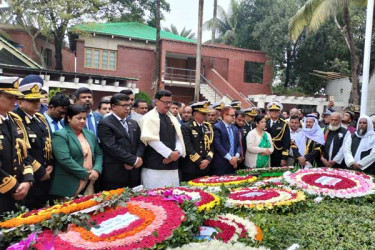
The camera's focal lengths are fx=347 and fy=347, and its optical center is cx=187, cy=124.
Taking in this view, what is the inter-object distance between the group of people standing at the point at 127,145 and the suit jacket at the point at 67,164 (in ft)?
0.03

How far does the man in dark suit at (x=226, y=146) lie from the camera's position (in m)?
5.55

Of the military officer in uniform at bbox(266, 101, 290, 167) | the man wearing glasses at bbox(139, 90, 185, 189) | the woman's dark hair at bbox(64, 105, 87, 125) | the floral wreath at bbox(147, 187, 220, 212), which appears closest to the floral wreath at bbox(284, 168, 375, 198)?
the military officer in uniform at bbox(266, 101, 290, 167)

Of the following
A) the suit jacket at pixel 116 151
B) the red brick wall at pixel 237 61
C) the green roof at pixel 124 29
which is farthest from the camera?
the red brick wall at pixel 237 61

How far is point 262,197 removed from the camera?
3.79m

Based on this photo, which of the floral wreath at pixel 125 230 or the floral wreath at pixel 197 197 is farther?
the floral wreath at pixel 197 197

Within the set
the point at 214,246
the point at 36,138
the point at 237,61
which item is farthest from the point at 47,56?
the point at 214,246

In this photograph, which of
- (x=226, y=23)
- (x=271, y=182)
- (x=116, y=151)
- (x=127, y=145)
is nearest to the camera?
(x=116, y=151)

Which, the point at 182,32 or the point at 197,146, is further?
the point at 182,32

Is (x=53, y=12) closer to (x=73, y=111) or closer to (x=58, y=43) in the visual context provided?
(x=58, y=43)

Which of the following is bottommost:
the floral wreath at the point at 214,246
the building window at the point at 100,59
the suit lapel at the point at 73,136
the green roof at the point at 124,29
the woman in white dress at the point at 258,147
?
the floral wreath at the point at 214,246

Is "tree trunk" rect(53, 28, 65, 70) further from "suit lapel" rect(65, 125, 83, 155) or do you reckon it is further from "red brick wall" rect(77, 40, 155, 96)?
"suit lapel" rect(65, 125, 83, 155)

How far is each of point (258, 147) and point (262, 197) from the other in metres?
2.09

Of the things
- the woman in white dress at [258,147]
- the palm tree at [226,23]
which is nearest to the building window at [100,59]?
the palm tree at [226,23]

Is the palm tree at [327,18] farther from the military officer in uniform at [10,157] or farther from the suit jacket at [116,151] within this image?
the military officer in uniform at [10,157]
